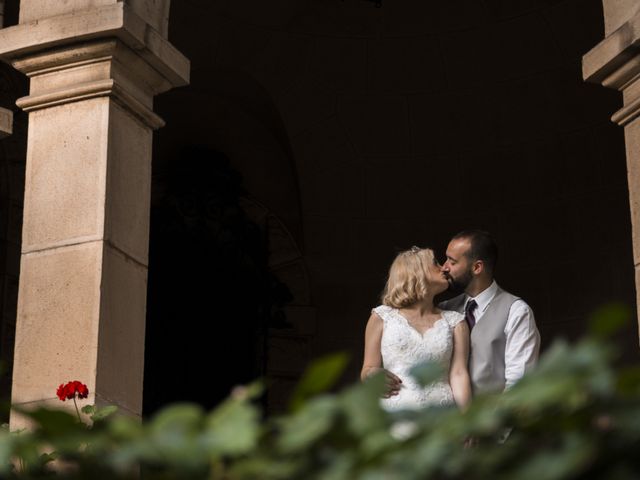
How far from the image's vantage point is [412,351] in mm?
4711

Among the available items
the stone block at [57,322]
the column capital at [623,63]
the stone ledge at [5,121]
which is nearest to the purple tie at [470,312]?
the column capital at [623,63]

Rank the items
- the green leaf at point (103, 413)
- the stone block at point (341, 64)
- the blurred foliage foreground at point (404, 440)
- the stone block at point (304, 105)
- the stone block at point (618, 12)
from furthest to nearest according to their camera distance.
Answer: the stone block at point (341, 64) → the stone block at point (304, 105) → the stone block at point (618, 12) → the green leaf at point (103, 413) → the blurred foliage foreground at point (404, 440)

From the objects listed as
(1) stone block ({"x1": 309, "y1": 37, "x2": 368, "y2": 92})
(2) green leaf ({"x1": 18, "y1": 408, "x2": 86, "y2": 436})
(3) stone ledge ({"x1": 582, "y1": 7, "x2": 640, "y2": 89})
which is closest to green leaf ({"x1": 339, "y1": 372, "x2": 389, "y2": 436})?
(2) green leaf ({"x1": 18, "y1": 408, "x2": 86, "y2": 436})

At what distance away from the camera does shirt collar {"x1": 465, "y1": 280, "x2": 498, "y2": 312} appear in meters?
5.02

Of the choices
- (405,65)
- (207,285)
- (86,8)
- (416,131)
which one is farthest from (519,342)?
(405,65)

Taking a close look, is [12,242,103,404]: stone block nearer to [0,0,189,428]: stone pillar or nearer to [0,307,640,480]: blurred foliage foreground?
[0,0,189,428]: stone pillar

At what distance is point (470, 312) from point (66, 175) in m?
1.76

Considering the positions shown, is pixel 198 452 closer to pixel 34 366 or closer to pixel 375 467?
pixel 375 467

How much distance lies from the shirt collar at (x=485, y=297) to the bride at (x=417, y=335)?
0.16m

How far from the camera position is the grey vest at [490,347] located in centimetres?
479

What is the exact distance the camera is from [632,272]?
8.49 metres

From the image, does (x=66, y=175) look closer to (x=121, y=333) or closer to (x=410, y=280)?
(x=121, y=333)

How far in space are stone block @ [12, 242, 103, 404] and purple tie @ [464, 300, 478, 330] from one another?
4.90ft

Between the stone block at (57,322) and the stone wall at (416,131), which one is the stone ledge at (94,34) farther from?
the stone wall at (416,131)
